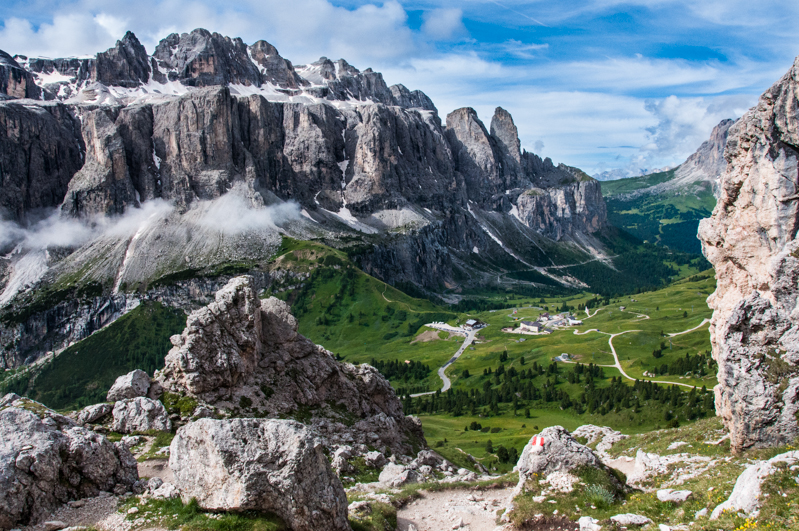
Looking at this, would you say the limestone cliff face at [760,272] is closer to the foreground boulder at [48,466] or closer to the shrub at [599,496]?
the shrub at [599,496]

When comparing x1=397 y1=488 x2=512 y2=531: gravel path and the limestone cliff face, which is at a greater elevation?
the limestone cliff face

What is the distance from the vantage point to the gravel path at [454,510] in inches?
1111

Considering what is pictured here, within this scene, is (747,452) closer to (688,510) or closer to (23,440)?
(688,510)

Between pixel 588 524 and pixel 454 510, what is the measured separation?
10327 millimetres

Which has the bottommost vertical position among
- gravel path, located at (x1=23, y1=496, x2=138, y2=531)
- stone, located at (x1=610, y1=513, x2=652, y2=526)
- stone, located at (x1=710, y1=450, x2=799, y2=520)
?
stone, located at (x1=610, y1=513, x2=652, y2=526)

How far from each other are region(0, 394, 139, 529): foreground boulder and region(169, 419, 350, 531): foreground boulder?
5108mm

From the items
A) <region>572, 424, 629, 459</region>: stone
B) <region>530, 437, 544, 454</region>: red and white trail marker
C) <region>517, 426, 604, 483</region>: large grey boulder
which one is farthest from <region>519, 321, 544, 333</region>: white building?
<region>530, 437, 544, 454</region>: red and white trail marker

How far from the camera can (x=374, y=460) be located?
141ft

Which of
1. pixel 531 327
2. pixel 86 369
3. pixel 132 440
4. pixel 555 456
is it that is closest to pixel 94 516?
pixel 132 440

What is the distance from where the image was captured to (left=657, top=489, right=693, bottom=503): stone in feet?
74.5

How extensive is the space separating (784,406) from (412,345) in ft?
529

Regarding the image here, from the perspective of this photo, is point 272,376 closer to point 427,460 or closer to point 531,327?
point 427,460

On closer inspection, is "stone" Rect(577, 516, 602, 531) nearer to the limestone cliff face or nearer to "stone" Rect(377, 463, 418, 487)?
the limestone cliff face

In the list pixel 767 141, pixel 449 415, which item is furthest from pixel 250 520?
pixel 449 415
